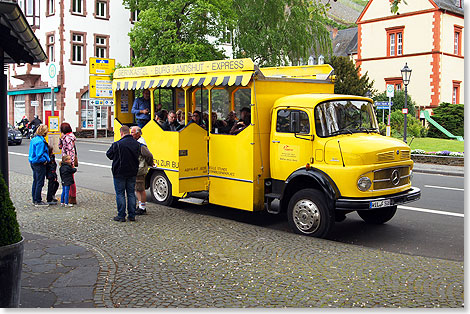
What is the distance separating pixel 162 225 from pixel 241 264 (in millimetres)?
2970

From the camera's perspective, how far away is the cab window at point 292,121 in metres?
9.52

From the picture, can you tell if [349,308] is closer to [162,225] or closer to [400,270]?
[400,270]

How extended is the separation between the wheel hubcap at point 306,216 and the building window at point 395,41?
42.0 m

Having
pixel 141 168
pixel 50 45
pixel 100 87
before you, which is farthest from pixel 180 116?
pixel 50 45

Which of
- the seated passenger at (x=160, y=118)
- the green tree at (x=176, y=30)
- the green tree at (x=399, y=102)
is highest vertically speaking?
the green tree at (x=176, y=30)

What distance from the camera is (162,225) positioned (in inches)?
389

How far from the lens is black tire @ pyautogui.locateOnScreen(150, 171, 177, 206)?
1194 centimetres

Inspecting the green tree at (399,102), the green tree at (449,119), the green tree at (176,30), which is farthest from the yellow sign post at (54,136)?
the green tree at (449,119)

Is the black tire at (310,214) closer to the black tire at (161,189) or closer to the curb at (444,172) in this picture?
the black tire at (161,189)

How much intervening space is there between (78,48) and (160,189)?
34.6m

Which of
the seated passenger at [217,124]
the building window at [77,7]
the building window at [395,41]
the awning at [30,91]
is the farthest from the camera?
the building window at [395,41]

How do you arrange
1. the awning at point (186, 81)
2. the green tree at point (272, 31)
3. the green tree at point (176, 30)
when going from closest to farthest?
the awning at point (186, 81)
the green tree at point (176, 30)
the green tree at point (272, 31)

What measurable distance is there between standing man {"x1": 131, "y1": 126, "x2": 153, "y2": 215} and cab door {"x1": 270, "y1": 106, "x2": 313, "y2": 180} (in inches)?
98.8

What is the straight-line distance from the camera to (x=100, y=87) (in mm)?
28000
